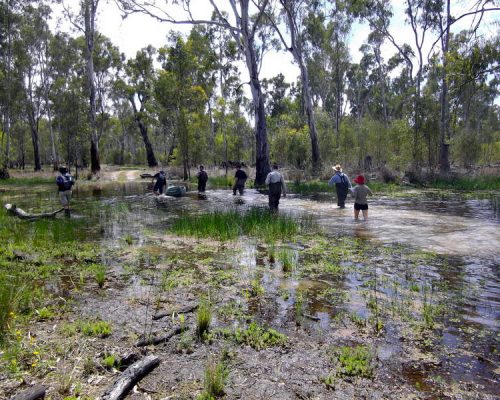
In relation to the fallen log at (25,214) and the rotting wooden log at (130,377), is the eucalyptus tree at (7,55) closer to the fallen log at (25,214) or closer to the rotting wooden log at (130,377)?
the fallen log at (25,214)

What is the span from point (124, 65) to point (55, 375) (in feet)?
156

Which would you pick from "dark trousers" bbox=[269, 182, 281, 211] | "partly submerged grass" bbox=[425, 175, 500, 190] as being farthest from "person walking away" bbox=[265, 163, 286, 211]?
"partly submerged grass" bbox=[425, 175, 500, 190]

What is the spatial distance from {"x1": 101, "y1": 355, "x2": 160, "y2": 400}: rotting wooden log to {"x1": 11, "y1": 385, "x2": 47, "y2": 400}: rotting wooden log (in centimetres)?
52

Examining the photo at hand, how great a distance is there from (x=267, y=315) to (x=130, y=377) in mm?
2073

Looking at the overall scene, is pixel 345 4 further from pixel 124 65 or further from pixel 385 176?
pixel 124 65

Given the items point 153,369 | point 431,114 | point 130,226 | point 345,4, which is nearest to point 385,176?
point 431,114

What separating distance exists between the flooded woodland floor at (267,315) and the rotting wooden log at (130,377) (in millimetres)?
79

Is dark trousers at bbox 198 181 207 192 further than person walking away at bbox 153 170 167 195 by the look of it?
Yes

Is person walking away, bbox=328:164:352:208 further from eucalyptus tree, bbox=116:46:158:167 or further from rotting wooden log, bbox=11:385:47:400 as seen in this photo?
eucalyptus tree, bbox=116:46:158:167

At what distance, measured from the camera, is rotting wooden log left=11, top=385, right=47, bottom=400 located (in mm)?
3214

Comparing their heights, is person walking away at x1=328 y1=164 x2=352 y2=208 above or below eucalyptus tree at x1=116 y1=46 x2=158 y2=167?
below

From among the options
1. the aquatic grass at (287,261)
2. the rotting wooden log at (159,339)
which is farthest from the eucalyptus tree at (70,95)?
the rotting wooden log at (159,339)

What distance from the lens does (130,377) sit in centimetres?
363

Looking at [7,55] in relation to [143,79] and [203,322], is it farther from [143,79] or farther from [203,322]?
[203,322]
